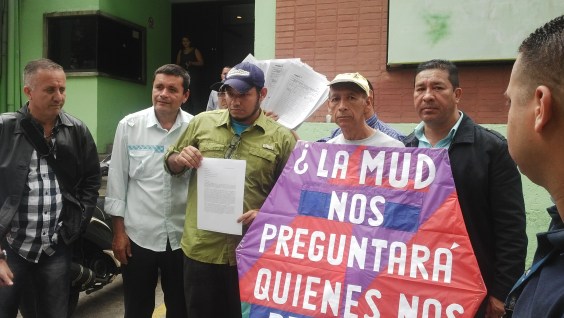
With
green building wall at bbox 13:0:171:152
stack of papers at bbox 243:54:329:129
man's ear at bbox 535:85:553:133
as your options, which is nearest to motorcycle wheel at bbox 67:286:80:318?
stack of papers at bbox 243:54:329:129

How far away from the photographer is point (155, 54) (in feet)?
31.6

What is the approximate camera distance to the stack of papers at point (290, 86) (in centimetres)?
298

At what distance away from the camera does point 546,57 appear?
1014mm

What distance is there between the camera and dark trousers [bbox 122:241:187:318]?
9.95 feet

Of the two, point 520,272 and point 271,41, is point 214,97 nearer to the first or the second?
point 271,41

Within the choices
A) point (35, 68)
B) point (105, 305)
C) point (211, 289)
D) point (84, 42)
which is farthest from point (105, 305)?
point (84, 42)

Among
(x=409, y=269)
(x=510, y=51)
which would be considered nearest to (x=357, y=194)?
(x=409, y=269)

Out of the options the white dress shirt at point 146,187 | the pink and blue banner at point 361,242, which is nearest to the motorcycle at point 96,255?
the white dress shirt at point 146,187

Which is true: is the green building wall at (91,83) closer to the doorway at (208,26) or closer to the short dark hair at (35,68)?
the doorway at (208,26)

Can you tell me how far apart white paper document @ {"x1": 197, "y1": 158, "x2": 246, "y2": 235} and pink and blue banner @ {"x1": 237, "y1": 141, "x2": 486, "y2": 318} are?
23cm

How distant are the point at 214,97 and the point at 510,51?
3.82 m

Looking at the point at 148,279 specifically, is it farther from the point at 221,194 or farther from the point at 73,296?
the point at 73,296

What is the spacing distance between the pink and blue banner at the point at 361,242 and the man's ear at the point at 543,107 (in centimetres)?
107

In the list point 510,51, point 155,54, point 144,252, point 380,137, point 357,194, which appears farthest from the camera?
point 155,54
